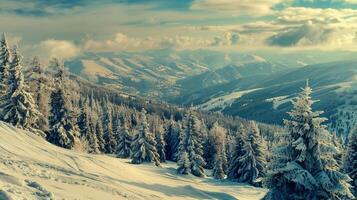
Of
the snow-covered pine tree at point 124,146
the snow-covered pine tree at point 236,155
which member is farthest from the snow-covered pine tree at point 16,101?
the snow-covered pine tree at point 124,146

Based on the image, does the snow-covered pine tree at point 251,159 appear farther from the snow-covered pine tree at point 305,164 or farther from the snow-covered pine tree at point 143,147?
the snow-covered pine tree at point 305,164

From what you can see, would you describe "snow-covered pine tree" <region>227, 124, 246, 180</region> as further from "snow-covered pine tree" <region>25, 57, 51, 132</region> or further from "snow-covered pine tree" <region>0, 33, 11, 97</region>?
"snow-covered pine tree" <region>0, 33, 11, 97</region>

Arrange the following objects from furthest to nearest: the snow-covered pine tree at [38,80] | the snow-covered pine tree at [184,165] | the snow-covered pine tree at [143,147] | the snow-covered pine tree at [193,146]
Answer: the snow-covered pine tree at [143,147] → the snow-covered pine tree at [193,146] → the snow-covered pine tree at [184,165] → the snow-covered pine tree at [38,80]

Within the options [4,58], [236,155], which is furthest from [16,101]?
[236,155]

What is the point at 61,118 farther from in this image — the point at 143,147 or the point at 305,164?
the point at 305,164

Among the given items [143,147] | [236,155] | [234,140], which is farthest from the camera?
[143,147]

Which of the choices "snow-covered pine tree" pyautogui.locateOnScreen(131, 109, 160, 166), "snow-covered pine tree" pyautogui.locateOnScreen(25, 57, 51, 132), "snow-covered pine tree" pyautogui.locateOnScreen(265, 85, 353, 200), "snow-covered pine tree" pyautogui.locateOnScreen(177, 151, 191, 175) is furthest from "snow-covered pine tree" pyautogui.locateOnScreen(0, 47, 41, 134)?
"snow-covered pine tree" pyautogui.locateOnScreen(265, 85, 353, 200)

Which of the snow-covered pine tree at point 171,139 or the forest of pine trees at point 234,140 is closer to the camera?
the forest of pine trees at point 234,140
